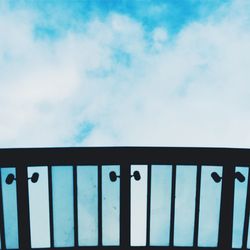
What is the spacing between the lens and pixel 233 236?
1137cm

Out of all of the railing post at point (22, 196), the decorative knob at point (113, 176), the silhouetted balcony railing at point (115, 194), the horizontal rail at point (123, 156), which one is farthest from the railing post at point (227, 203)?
the railing post at point (22, 196)

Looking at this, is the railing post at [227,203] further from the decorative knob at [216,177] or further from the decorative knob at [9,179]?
the decorative knob at [9,179]

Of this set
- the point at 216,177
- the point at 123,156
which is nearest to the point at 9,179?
the point at 123,156

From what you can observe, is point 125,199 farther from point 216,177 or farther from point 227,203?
point 227,203

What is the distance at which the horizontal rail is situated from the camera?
1062cm

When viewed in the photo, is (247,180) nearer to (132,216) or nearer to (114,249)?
(132,216)

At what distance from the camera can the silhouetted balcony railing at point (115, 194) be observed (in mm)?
10656

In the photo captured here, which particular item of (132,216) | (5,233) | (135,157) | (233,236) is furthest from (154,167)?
(5,233)

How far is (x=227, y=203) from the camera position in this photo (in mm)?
10828

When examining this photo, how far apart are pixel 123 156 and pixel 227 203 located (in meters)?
3.77

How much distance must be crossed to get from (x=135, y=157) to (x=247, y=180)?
151 inches

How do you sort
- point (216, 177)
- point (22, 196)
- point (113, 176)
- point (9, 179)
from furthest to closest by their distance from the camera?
point (22, 196) < point (113, 176) < point (216, 177) < point (9, 179)

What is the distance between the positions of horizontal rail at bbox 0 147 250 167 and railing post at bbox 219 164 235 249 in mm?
348

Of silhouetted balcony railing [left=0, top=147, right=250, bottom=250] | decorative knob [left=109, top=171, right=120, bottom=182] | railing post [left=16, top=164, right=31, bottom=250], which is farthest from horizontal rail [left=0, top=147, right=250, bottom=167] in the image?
decorative knob [left=109, top=171, right=120, bottom=182]
